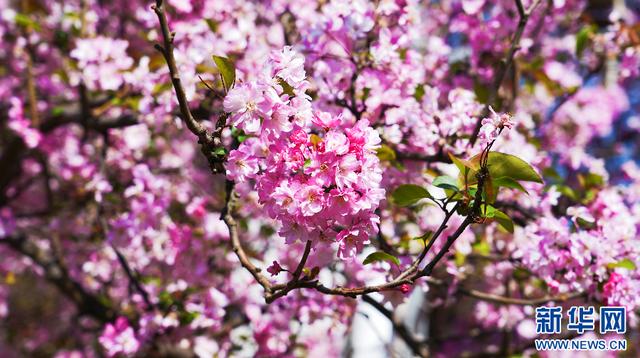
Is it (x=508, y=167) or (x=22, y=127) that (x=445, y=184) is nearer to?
(x=508, y=167)

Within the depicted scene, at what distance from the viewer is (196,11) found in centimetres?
317

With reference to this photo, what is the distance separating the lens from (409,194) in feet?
5.47

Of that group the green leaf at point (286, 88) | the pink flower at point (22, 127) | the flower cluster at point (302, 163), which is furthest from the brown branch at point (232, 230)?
the pink flower at point (22, 127)

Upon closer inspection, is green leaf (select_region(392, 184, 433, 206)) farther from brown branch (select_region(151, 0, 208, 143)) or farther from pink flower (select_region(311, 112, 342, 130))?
brown branch (select_region(151, 0, 208, 143))

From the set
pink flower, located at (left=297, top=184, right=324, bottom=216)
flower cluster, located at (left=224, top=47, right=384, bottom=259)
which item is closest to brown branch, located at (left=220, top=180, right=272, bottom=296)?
flower cluster, located at (left=224, top=47, right=384, bottom=259)

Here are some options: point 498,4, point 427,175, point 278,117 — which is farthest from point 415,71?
point 498,4

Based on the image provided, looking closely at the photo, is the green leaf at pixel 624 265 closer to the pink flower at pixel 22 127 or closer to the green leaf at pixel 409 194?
the green leaf at pixel 409 194

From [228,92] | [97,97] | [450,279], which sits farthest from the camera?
[97,97]

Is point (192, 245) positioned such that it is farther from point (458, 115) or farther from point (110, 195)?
point (458, 115)

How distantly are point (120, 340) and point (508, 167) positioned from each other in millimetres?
2223

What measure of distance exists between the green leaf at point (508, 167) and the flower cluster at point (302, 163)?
296mm

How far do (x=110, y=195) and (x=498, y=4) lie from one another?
2621mm

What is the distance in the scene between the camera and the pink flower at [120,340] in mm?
2885

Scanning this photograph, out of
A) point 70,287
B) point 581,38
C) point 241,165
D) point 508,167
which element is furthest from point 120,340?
point 581,38
